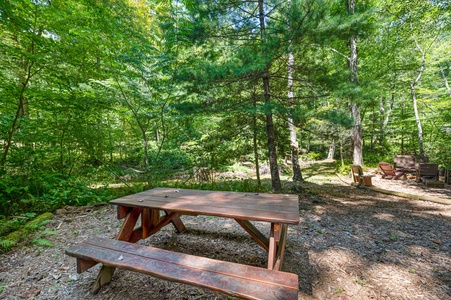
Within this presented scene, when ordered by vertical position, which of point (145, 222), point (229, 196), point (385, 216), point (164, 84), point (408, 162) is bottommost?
point (385, 216)

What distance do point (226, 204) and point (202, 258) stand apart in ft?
2.01

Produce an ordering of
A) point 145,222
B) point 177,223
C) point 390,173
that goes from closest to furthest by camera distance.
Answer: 1. point 145,222
2. point 177,223
3. point 390,173

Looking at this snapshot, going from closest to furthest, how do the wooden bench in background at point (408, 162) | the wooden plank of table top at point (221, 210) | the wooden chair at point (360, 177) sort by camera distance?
the wooden plank of table top at point (221, 210) → the wooden chair at point (360, 177) → the wooden bench in background at point (408, 162)

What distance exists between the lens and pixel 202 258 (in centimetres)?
144

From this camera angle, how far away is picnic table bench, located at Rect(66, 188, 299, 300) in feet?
3.87

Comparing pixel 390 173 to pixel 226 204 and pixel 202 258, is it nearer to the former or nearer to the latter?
pixel 226 204

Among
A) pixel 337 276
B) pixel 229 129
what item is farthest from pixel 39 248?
pixel 229 129

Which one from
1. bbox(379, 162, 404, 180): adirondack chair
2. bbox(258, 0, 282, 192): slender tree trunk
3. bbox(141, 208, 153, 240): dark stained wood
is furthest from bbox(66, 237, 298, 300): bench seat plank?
bbox(379, 162, 404, 180): adirondack chair

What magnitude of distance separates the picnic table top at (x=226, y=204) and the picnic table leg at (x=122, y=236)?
0.17 metres

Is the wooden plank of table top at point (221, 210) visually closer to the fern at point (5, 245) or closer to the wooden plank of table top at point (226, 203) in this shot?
the wooden plank of table top at point (226, 203)

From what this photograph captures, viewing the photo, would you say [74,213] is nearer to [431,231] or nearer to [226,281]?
[226,281]

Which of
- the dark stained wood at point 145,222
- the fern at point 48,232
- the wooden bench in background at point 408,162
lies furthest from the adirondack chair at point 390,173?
the fern at point 48,232

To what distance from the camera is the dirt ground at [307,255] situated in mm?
1731

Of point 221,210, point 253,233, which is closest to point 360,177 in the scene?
point 253,233
